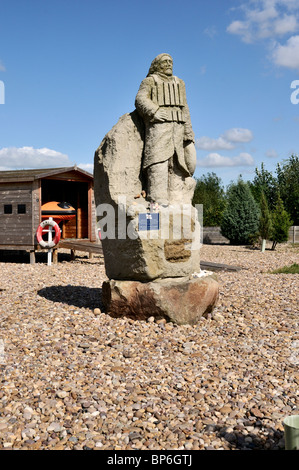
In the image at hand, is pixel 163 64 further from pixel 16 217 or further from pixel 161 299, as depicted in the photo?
pixel 16 217

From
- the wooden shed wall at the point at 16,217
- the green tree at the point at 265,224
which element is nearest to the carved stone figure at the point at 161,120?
the wooden shed wall at the point at 16,217

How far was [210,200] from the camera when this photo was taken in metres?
35.8

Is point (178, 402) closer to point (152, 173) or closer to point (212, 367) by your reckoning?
point (212, 367)

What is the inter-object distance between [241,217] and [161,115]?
14.4 metres

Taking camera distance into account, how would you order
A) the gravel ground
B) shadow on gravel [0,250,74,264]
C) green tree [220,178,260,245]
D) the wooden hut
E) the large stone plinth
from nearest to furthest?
the gravel ground < the large stone plinth < the wooden hut < shadow on gravel [0,250,74,264] < green tree [220,178,260,245]

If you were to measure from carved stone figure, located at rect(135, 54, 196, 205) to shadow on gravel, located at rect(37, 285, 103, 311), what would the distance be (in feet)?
6.28

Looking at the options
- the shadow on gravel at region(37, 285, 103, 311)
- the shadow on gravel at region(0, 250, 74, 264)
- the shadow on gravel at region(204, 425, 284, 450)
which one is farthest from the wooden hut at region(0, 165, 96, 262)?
the shadow on gravel at region(204, 425, 284, 450)

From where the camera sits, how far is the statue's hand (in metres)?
6.22

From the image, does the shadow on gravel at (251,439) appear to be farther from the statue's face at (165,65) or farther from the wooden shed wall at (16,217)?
the wooden shed wall at (16,217)

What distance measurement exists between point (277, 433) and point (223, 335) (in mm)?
2222

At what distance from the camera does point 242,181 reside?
67.8ft

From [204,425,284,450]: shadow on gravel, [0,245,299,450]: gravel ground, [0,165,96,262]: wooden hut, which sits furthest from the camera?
[0,165,96,262]: wooden hut

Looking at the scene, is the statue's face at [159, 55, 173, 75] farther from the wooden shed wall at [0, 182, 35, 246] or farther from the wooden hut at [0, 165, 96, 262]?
the wooden shed wall at [0, 182, 35, 246]

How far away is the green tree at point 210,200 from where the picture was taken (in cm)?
2652
